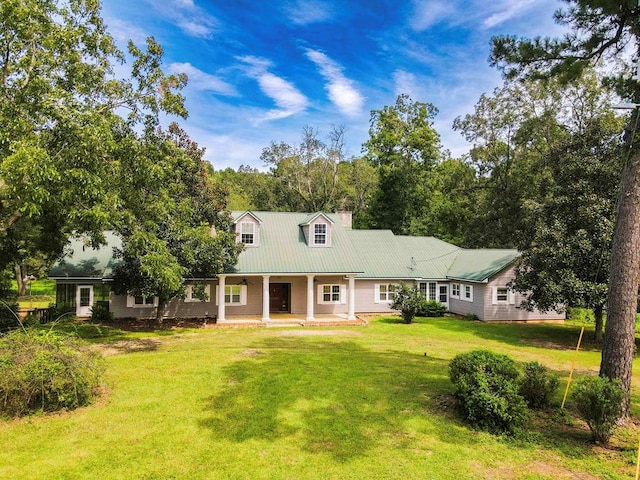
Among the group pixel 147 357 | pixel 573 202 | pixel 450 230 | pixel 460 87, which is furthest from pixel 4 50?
pixel 450 230

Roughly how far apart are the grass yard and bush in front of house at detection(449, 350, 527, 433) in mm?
327

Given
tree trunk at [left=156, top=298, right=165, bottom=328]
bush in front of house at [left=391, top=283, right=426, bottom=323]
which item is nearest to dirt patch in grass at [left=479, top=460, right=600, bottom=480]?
bush in front of house at [left=391, top=283, right=426, bottom=323]

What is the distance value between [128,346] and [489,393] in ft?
43.2

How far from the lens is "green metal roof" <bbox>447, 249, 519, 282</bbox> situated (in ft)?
79.6

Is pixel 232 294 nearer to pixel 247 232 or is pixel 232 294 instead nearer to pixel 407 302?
pixel 247 232

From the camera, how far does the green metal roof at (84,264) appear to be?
22188 millimetres

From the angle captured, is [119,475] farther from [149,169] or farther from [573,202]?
[573,202]

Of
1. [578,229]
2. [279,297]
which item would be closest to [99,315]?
[279,297]

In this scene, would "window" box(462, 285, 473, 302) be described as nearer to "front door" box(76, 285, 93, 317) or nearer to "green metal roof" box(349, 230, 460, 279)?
"green metal roof" box(349, 230, 460, 279)

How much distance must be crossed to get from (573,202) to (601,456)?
1423cm

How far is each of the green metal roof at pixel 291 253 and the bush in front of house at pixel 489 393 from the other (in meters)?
14.5

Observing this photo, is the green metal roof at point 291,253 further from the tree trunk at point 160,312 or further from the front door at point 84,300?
the front door at point 84,300

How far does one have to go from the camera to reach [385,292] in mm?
26469

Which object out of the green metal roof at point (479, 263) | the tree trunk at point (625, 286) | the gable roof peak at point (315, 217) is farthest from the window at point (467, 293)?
the tree trunk at point (625, 286)
